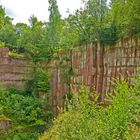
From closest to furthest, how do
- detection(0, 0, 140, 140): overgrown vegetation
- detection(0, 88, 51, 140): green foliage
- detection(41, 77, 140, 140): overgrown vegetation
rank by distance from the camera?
detection(41, 77, 140, 140): overgrown vegetation < detection(0, 0, 140, 140): overgrown vegetation < detection(0, 88, 51, 140): green foliage

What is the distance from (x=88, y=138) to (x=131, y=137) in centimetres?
130

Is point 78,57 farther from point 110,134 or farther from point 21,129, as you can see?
point 110,134

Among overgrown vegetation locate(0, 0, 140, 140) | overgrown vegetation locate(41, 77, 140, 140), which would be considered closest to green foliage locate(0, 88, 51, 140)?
overgrown vegetation locate(0, 0, 140, 140)

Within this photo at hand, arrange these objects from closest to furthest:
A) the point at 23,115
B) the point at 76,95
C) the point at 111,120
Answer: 1. the point at 111,120
2. the point at 76,95
3. the point at 23,115

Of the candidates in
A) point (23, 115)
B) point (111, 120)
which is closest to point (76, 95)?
point (111, 120)

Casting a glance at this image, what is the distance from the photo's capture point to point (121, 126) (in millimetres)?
9641

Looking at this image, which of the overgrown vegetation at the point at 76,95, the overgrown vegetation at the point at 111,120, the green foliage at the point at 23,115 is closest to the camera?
the overgrown vegetation at the point at 111,120

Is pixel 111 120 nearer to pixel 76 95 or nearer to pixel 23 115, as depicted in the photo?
pixel 76 95

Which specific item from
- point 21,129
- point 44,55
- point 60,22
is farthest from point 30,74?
point 60,22

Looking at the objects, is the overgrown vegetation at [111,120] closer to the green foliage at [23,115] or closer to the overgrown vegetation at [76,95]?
the overgrown vegetation at [76,95]

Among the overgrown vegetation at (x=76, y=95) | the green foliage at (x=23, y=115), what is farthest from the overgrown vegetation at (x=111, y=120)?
the green foliage at (x=23, y=115)

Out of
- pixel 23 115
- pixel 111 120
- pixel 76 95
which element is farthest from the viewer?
pixel 23 115

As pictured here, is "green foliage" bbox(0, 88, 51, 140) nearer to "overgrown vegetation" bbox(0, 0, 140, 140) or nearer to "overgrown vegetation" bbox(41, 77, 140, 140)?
"overgrown vegetation" bbox(0, 0, 140, 140)

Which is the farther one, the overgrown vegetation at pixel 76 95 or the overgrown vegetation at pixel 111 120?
the overgrown vegetation at pixel 76 95
